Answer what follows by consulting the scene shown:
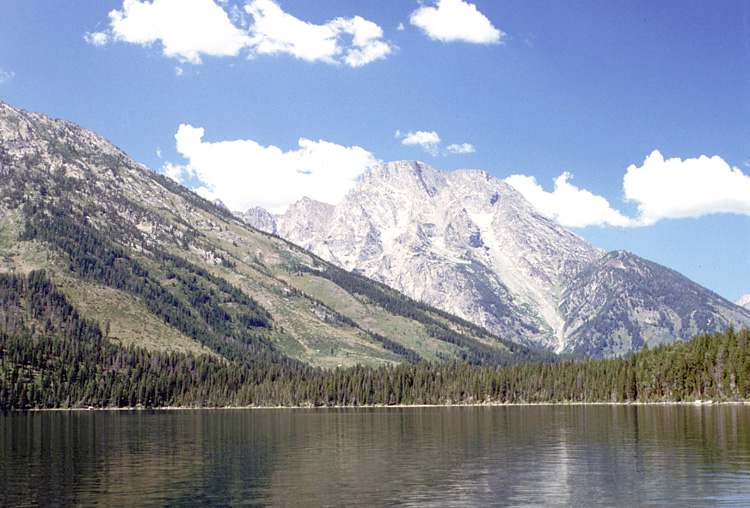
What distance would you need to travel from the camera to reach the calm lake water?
190 feet

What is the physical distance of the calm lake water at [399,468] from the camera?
58.0 meters

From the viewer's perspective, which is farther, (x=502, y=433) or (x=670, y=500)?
(x=502, y=433)

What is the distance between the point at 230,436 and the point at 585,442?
6934cm

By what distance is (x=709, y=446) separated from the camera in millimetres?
86375

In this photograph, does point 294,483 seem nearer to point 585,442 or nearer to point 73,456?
point 73,456

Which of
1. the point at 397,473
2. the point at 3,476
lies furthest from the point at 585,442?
the point at 3,476

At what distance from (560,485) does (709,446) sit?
3574 centimetres

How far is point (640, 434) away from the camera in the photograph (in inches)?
4299

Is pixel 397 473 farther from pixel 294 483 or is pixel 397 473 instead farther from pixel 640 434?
pixel 640 434

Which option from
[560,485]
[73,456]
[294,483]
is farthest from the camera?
[73,456]

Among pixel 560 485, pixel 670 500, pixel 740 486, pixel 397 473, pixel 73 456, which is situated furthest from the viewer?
pixel 73 456

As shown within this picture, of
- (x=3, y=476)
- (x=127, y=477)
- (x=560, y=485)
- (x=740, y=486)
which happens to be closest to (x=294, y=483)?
(x=127, y=477)

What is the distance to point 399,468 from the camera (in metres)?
77.6

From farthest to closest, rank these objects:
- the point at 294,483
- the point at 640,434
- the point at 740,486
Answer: the point at 640,434, the point at 294,483, the point at 740,486
